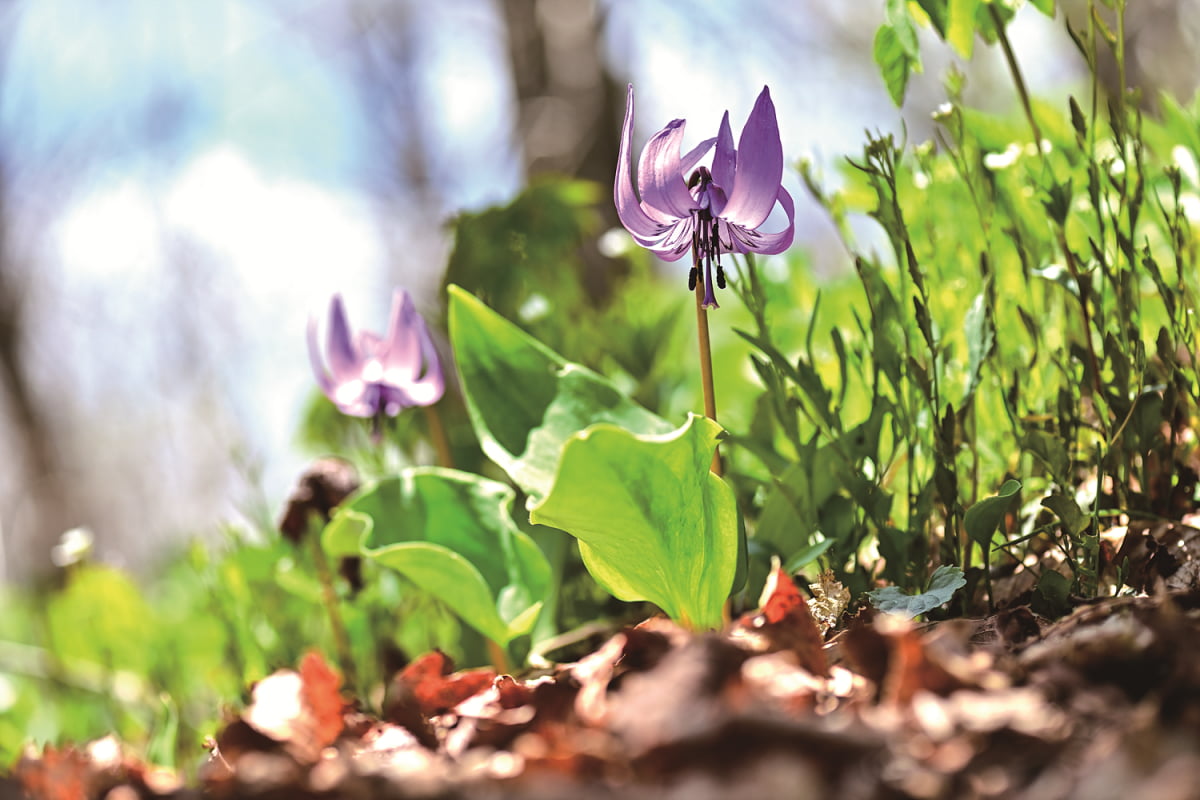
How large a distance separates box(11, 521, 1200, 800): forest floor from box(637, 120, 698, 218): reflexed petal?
364mm

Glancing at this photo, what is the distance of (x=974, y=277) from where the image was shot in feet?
4.13

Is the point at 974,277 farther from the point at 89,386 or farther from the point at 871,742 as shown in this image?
the point at 89,386

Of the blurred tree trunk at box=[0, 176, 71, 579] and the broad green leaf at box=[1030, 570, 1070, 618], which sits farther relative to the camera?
the blurred tree trunk at box=[0, 176, 71, 579]

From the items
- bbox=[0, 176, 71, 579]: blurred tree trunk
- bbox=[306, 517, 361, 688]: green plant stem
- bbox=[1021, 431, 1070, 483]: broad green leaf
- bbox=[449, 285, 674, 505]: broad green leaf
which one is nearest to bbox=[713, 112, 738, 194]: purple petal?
bbox=[449, 285, 674, 505]: broad green leaf

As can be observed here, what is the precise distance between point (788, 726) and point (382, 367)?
3.21ft

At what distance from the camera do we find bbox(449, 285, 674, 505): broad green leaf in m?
1.01

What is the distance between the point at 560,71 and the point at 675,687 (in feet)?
13.2

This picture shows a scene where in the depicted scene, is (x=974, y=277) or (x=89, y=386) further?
(x=89, y=386)

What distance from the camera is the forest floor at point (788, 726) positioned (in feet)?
1.41

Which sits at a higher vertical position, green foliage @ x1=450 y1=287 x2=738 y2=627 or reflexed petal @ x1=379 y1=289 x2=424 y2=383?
reflexed petal @ x1=379 y1=289 x2=424 y2=383

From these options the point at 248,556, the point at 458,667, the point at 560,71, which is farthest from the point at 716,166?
the point at 560,71

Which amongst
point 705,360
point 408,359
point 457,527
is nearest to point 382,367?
point 408,359

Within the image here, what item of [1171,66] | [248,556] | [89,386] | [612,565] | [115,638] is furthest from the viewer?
[89,386]

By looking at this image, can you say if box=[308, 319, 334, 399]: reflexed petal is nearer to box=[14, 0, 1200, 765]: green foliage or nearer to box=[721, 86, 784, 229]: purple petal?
box=[14, 0, 1200, 765]: green foliage
